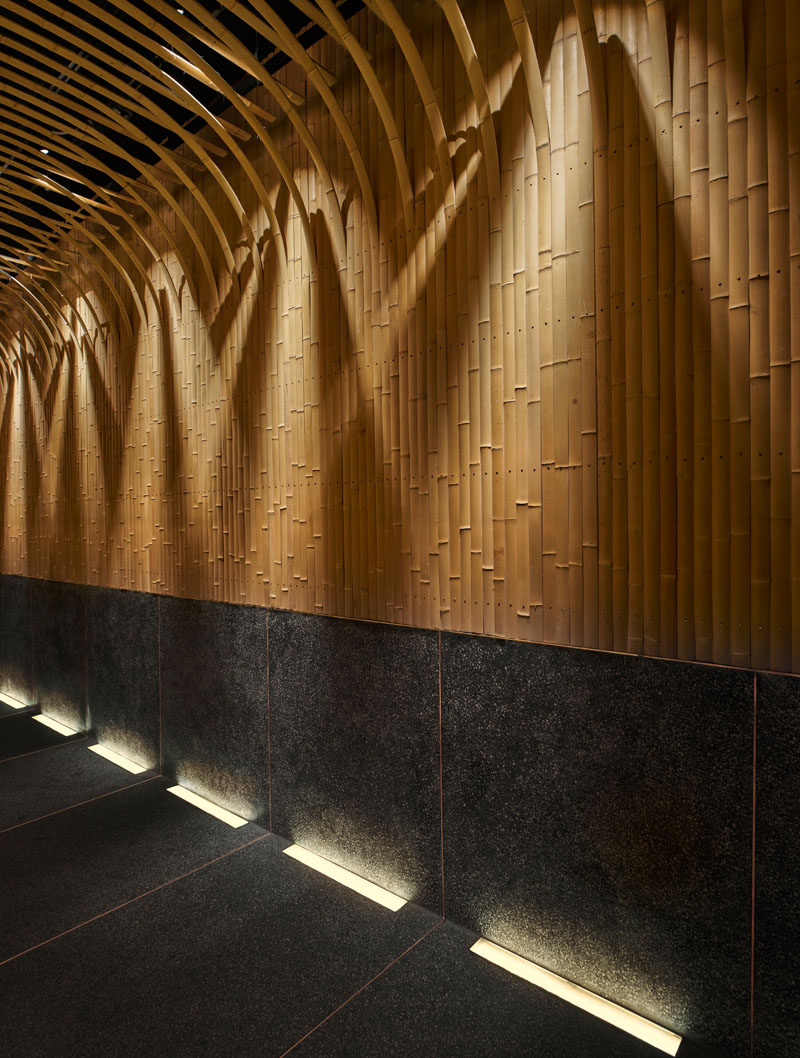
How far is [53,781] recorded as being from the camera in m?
3.56

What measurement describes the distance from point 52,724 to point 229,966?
3.13m

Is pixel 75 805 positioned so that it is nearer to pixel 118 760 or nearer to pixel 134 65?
pixel 118 760

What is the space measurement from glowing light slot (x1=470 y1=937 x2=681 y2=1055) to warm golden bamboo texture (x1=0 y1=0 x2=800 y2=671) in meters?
1.03

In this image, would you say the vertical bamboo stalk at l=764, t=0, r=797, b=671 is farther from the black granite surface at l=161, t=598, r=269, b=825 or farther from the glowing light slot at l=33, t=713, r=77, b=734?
the glowing light slot at l=33, t=713, r=77, b=734

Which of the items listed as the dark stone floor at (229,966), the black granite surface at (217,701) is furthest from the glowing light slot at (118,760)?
the dark stone floor at (229,966)

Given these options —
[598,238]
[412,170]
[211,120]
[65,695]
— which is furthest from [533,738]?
[65,695]

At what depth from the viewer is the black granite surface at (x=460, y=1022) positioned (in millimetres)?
1717

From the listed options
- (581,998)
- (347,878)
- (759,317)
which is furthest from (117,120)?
(581,998)

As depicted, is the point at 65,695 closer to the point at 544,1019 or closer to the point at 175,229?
the point at 175,229

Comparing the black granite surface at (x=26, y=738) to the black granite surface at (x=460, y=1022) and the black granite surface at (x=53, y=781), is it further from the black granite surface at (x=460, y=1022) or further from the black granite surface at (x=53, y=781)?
the black granite surface at (x=460, y=1022)

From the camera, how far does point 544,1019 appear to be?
5.94 ft

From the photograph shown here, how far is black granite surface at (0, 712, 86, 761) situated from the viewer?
13.4 ft

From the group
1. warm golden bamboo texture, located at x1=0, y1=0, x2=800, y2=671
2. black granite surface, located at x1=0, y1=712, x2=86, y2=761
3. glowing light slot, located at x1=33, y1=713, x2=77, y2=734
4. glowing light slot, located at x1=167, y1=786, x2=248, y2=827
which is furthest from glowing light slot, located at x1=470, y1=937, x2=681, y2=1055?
glowing light slot, located at x1=33, y1=713, x2=77, y2=734

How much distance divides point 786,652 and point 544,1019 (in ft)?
4.05
